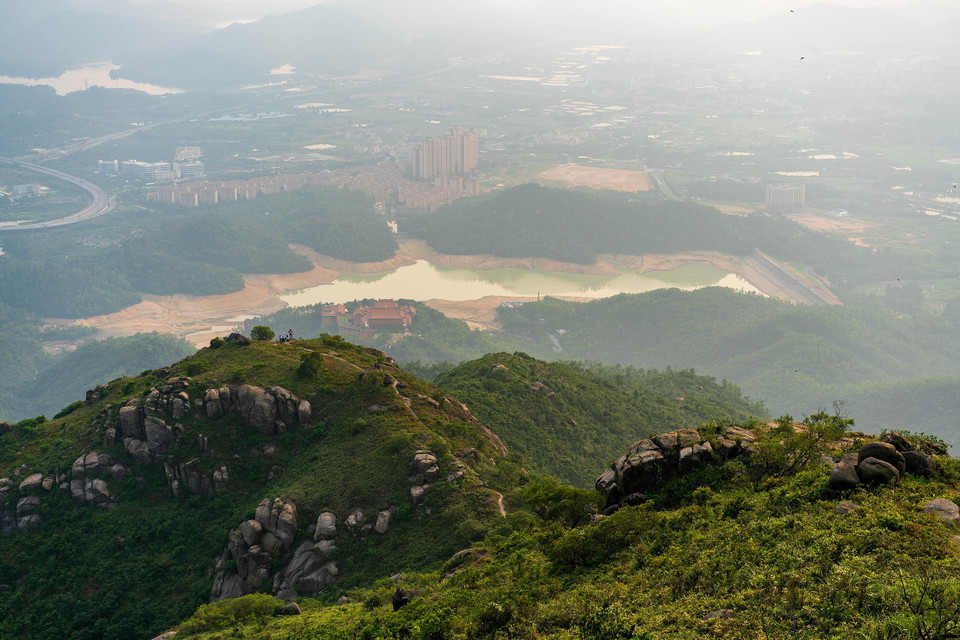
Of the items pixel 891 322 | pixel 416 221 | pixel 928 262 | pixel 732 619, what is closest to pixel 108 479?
pixel 732 619

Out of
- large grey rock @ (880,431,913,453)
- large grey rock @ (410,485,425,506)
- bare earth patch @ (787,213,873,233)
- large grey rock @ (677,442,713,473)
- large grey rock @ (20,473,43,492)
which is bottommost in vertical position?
bare earth patch @ (787,213,873,233)

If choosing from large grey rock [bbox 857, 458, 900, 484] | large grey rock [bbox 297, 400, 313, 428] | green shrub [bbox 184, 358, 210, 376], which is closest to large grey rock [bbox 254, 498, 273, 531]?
large grey rock [bbox 297, 400, 313, 428]

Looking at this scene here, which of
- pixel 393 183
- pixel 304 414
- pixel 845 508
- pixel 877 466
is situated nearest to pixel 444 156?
pixel 393 183

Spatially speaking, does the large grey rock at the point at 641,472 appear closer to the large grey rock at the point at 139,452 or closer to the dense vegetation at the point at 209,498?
the dense vegetation at the point at 209,498

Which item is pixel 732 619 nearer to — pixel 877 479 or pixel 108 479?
pixel 877 479

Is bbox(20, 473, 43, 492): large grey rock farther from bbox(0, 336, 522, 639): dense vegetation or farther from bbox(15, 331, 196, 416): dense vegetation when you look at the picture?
bbox(15, 331, 196, 416): dense vegetation

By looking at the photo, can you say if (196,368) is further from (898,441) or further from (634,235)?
(634,235)
